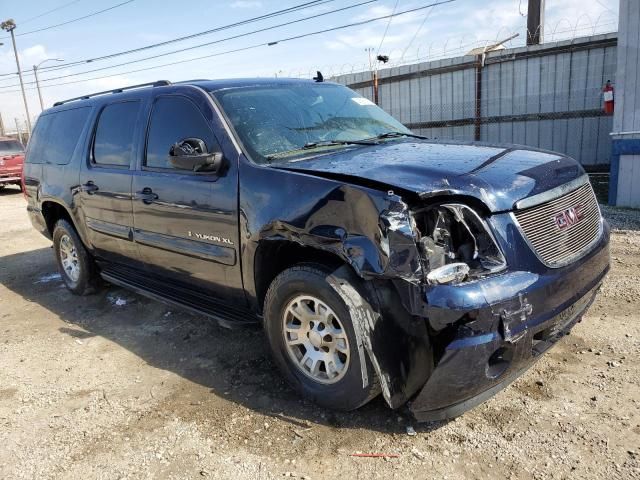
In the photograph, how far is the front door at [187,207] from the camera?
135 inches

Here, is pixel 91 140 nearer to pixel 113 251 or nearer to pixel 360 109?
pixel 113 251

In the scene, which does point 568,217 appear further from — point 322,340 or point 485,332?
point 322,340

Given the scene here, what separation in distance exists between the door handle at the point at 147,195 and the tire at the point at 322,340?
1.43 meters

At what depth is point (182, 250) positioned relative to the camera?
12.7 feet

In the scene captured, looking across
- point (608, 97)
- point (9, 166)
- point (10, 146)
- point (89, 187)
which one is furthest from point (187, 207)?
point (10, 146)

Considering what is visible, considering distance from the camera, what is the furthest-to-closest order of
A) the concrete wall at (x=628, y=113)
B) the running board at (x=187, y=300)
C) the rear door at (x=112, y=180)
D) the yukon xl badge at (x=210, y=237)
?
the concrete wall at (x=628, y=113), the rear door at (x=112, y=180), the running board at (x=187, y=300), the yukon xl badge at (x=210, y=237)

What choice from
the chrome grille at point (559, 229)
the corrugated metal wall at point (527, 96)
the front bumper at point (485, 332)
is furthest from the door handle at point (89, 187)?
the corrugated metal wall at point (527, 96)

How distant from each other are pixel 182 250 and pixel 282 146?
3.63 ft

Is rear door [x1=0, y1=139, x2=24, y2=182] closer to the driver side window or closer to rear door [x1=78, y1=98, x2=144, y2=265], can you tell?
rear door [x1=78, y1=98, x2=144, y2=265]

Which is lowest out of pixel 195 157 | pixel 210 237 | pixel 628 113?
pixel 210 237

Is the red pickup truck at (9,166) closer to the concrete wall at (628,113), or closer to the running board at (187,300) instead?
the running board at (187,300)

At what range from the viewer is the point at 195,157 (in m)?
3.34

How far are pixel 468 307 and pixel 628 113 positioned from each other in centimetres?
692

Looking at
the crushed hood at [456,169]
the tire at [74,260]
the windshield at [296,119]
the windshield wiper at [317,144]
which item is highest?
the windshield at [296,119]
